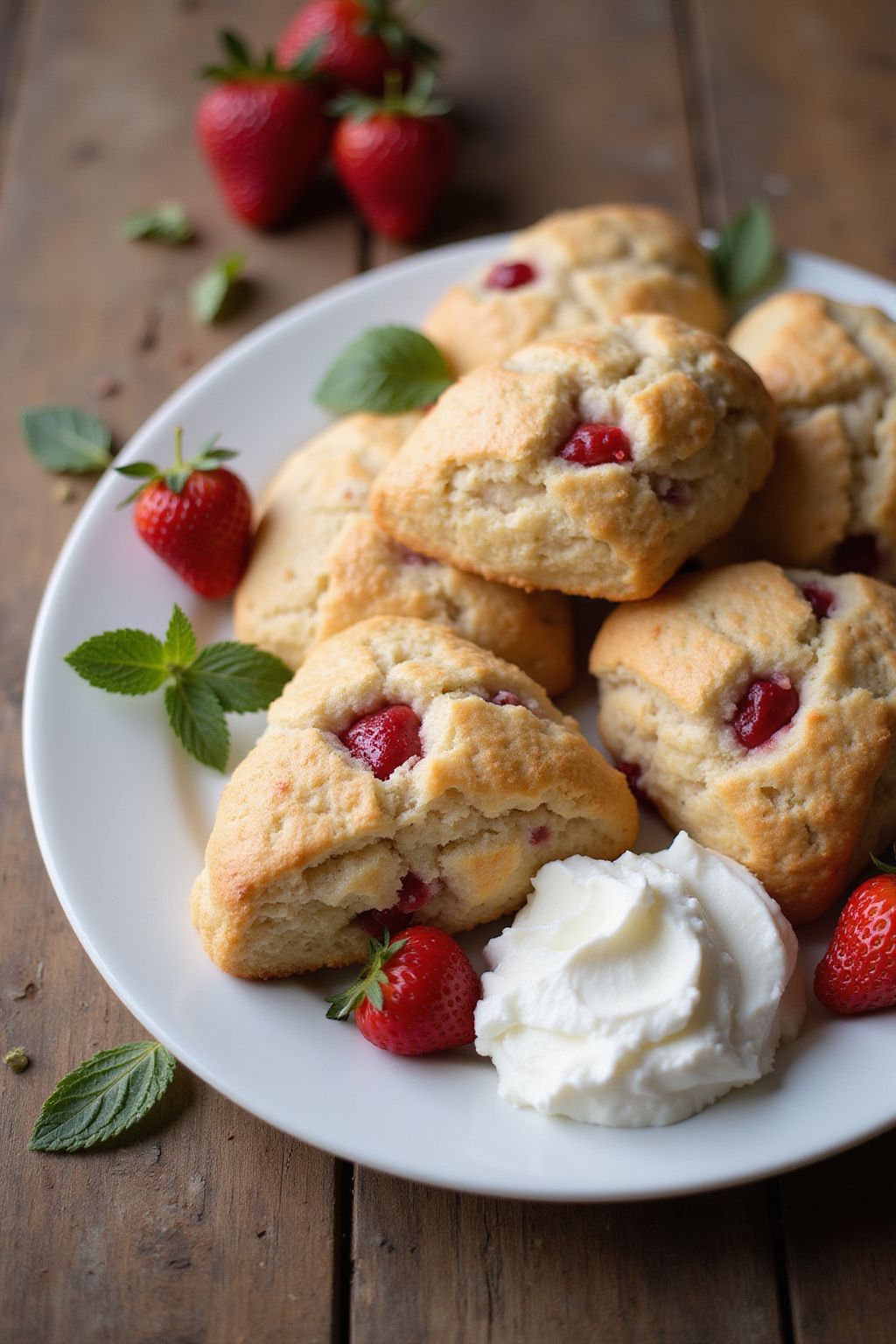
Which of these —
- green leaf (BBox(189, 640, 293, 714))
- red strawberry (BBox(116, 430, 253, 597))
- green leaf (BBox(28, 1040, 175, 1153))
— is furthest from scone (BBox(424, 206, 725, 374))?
green leaf (BBox(28, 1040, 175, 1153))

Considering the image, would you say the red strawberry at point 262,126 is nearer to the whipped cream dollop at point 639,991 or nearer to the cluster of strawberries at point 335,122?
the cluster of strawberries at point 335,122

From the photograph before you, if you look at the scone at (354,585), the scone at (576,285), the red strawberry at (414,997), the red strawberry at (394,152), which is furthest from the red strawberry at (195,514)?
the red strawberry at (394,152)

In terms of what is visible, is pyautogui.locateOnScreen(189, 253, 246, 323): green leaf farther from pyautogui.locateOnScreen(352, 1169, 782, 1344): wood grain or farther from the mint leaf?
pyautogui.locateOnScreen(352, 1169, 782, 1344): wood grain

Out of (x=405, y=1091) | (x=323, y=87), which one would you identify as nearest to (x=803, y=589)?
(x=405, y=1091)

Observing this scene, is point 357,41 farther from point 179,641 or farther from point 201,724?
point 201,724

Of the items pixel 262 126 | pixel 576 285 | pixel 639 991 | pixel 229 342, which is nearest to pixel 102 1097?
pixel 639 991

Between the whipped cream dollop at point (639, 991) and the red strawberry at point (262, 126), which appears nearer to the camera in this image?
the whipped cream dollop at point (639, 991)
